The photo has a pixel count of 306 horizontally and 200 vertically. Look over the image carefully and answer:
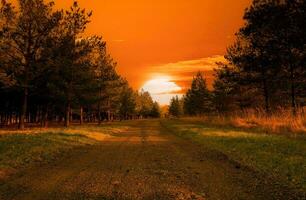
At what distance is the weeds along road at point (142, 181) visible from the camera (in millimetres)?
7406

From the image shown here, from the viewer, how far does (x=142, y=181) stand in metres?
8.84

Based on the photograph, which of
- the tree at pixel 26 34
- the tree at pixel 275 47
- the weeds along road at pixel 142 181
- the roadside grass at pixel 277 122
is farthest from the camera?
the tree at pixel 26 34

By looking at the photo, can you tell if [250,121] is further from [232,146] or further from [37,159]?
[37,159]

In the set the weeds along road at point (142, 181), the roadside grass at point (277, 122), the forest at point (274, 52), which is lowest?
the weeds along road at point (142, 181)

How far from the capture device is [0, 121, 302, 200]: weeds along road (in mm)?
7406

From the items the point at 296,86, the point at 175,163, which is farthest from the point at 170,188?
the point at 296,86

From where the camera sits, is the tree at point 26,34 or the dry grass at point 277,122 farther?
the tree at point 26,34


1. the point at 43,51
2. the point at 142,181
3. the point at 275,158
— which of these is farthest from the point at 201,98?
the point at 142,181

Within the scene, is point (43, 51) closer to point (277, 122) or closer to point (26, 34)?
point (26, 34)

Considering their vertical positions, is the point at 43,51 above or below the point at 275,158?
above

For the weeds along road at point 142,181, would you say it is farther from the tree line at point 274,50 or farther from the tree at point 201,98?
the tree at point 201,98

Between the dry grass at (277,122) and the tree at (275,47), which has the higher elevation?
the tree at (275,47)

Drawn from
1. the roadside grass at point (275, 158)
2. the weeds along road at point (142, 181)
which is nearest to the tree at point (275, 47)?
the roadside grass at point (275, 158)

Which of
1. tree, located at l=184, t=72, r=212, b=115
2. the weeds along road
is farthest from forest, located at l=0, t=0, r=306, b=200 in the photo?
tree, located at l=184, t=72, r=212, b=115
